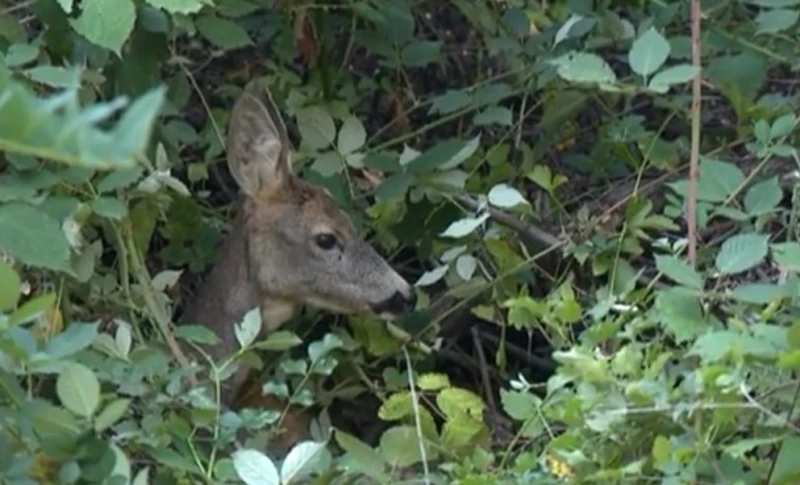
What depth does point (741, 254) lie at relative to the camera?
91.6 inches

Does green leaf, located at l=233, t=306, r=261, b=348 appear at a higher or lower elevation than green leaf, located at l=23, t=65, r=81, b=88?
lower

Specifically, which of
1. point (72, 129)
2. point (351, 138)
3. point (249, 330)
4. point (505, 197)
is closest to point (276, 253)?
point (351, 138)

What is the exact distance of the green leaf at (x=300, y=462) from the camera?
2.30 metres

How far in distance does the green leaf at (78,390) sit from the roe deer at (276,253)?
177 cm

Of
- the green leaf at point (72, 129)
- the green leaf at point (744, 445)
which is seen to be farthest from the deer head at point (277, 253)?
the green leaf at point (72, 129)

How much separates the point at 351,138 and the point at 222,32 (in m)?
0.52

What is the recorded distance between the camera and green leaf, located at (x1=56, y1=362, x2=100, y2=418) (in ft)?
7.25

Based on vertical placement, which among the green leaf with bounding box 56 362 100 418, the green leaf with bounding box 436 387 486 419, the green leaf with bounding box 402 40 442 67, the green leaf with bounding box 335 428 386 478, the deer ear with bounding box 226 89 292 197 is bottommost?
the deer ear with bounding box 226 89 292 197

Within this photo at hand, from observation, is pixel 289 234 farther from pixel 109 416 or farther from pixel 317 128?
pixel 109 416

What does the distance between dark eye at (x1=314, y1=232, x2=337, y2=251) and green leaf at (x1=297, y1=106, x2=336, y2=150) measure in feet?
1.17

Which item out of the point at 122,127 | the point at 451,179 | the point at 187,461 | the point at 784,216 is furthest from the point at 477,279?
the point at 122,127

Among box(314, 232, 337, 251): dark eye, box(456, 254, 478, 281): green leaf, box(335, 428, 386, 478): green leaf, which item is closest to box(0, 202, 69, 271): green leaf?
box(335, 428, 386, 478): green leaf

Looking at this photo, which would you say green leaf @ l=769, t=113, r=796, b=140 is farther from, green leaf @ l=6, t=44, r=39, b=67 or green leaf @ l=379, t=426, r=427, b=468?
green leaf @ l=6, t=44, r=39, b=67

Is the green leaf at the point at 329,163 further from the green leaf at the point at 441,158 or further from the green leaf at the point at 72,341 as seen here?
the green leaf at the point at 72,341
